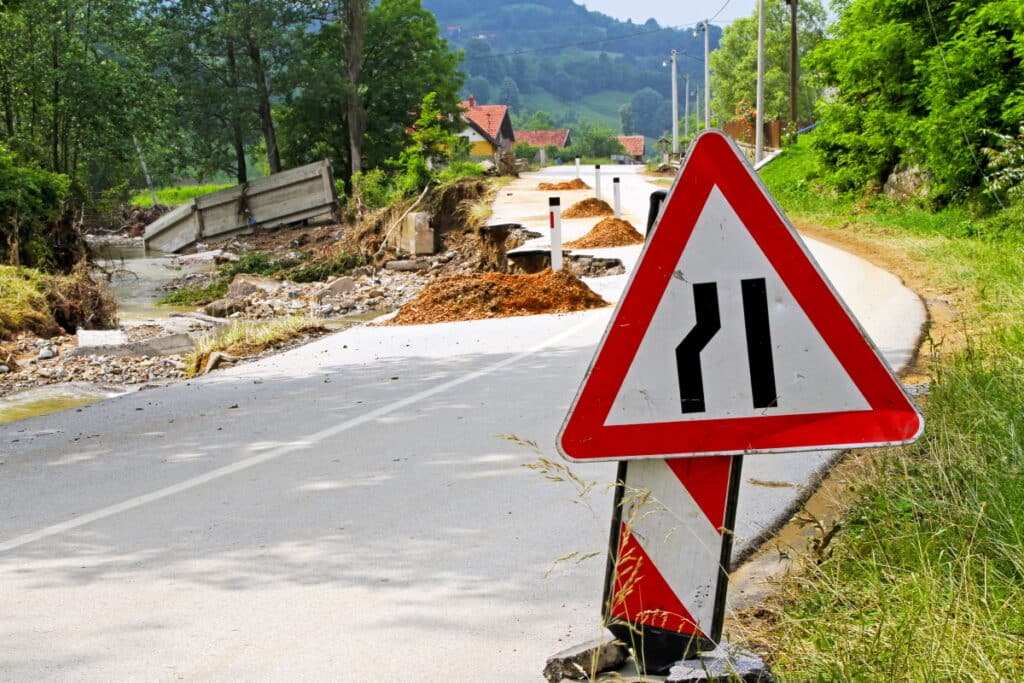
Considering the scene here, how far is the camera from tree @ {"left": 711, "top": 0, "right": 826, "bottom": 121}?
7956cm

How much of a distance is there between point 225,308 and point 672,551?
18.0 metres

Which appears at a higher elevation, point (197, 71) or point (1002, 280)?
point (197, 71)

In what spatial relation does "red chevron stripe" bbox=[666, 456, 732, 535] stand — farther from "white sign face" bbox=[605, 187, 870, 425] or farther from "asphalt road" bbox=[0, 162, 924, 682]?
"asphalt road" bbox=[0, 162, 924, 682]

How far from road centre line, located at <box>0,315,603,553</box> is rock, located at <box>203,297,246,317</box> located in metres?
11.4

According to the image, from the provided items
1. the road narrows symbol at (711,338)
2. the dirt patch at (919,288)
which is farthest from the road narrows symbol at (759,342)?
the dirt patch at (919,288)

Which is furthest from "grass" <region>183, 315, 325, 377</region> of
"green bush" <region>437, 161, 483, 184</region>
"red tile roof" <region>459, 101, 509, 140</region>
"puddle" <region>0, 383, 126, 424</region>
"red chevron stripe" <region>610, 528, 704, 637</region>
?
"red tile roof" <region>459, 101, 509, 140</region>

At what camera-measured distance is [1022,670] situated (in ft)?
9.45

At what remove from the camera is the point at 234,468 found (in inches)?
252

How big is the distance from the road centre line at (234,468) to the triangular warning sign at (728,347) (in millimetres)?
3338

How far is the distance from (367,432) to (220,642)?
3.40 m

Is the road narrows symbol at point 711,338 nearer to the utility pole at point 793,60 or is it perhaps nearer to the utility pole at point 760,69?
the utility pole at point 760,69

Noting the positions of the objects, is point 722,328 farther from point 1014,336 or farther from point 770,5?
point 770,5

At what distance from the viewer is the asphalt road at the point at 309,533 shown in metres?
3.75

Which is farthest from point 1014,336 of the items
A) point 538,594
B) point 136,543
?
point 136,543
